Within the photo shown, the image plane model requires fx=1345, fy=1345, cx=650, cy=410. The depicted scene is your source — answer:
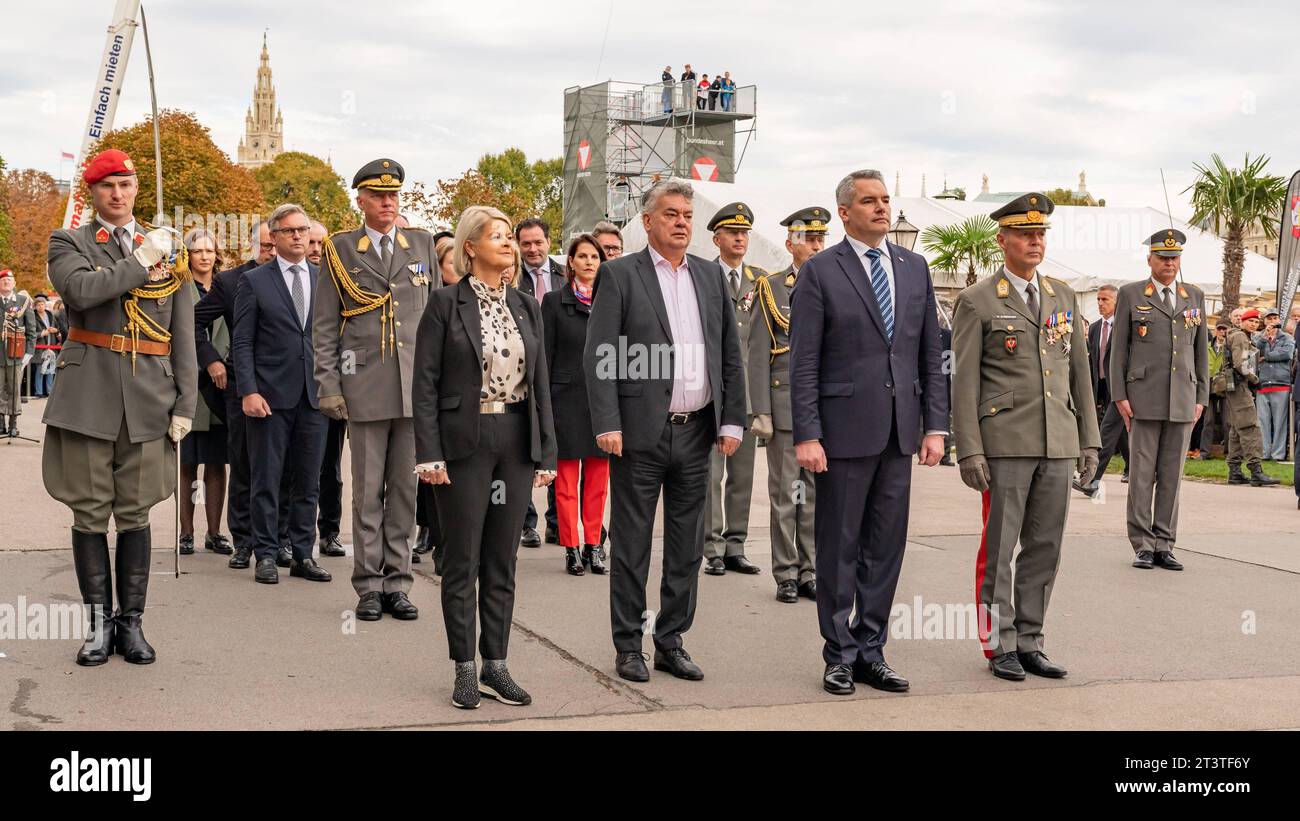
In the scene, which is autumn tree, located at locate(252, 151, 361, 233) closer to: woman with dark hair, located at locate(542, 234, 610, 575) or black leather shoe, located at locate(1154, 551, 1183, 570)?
woman with dark hair, located at locate(542, 234, 610, 575)

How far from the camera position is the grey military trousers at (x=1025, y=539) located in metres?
6.20

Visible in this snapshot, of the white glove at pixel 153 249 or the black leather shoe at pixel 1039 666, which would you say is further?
the black leather shoe at pixel 1039 666

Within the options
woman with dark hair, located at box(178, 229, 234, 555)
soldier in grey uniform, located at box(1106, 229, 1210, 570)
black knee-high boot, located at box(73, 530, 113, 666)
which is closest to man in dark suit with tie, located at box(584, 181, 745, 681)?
black knee-high boot, located at box(73, 530, 113, 666)

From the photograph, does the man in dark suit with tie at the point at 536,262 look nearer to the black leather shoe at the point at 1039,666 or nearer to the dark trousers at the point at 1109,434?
the black leather shoe at the point at 1039,666

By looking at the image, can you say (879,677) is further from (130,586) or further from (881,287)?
(130,586)

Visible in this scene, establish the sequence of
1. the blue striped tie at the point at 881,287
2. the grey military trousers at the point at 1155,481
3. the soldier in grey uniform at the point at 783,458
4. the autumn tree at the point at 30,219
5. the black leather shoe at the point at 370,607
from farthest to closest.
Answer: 1. the autumn tree at the point at 30,219
2. the grey military trousers at the point at 1155,481
3. the soldier in grey uniform at the point at 783,458
4. the black leather shoe at the point at 370,607
5. the blue striped tie at the point at 881,287

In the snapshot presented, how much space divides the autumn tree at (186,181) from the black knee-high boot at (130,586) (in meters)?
37.3

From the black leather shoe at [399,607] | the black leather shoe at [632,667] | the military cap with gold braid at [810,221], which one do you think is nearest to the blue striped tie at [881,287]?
the black leather shoe at [632,667]

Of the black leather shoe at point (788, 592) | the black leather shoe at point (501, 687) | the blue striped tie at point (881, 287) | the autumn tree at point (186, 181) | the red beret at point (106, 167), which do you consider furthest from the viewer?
the autumn tree at point (186, 181)

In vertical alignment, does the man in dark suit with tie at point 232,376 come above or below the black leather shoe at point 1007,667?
above

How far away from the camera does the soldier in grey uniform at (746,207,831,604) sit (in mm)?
7938

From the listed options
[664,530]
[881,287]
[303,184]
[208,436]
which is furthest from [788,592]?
[303,184]
